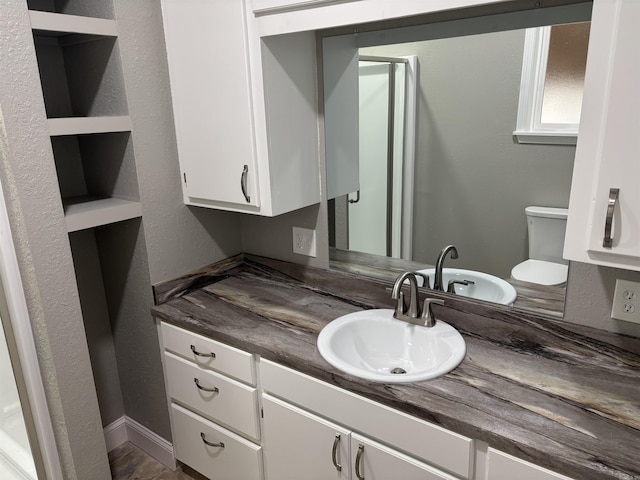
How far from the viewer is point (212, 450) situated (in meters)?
1.85

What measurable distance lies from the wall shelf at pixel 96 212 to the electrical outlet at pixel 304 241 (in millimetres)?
609

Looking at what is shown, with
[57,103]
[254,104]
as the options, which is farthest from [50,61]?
[254,104]

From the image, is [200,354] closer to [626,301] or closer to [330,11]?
[330,11]

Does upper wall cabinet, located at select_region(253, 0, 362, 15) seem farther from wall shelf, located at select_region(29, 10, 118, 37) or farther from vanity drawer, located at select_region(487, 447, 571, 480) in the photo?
vanity drawer, located at select_region(487, 447, 571, 480)

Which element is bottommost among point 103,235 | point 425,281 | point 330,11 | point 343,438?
point 343,438

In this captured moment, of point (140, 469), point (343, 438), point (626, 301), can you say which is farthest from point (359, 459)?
point (140, 469)

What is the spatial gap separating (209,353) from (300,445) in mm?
452

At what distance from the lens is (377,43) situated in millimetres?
1606

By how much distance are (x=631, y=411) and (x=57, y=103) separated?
2067 mm

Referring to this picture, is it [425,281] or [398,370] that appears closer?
[398,370]

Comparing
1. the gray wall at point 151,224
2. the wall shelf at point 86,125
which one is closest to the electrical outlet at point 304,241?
the gray wall at point 151,224

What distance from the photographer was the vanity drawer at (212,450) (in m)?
1.73

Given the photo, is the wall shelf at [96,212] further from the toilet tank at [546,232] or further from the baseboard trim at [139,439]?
the toilet tank at [546,232]

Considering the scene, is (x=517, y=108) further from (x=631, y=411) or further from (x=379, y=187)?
(x=631, y=411)
